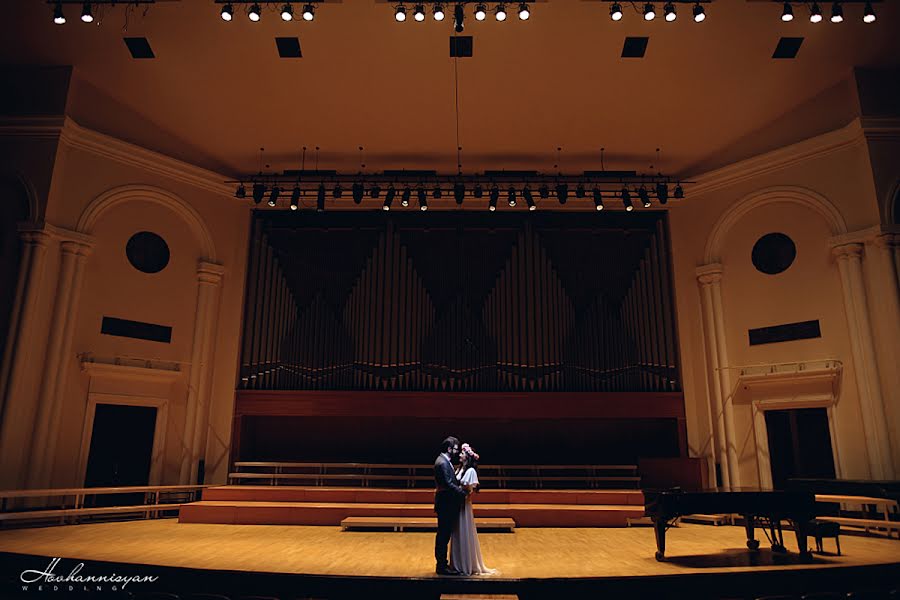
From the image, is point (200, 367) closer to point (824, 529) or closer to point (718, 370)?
point (718, 370)

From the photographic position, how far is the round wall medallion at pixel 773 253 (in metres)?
8.34

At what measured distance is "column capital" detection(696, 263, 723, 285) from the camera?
29.4ft

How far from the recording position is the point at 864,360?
7188 millimetres

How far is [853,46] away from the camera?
728 cm

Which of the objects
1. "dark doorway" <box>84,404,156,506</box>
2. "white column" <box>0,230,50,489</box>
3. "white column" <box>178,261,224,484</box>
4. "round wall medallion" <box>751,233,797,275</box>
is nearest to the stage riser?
"white column" <box>178,261,224,484</box>

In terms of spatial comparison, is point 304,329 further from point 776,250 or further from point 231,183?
point 776,250

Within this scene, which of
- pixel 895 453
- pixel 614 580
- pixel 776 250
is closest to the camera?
pixel 614 580

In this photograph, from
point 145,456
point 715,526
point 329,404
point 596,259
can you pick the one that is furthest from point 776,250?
point 145,456

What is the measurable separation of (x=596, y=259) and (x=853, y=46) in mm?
4424

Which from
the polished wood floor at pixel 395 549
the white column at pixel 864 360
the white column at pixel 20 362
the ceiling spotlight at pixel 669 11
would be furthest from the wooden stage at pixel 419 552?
the ceiling spotlight at pixel 669 11

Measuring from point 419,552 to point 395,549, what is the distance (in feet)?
0.93

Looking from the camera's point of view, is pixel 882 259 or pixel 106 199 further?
pixel 106 199

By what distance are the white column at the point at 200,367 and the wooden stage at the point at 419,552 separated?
1.60m

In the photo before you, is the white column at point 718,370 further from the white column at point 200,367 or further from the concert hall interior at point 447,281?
the white column at point 200,367
